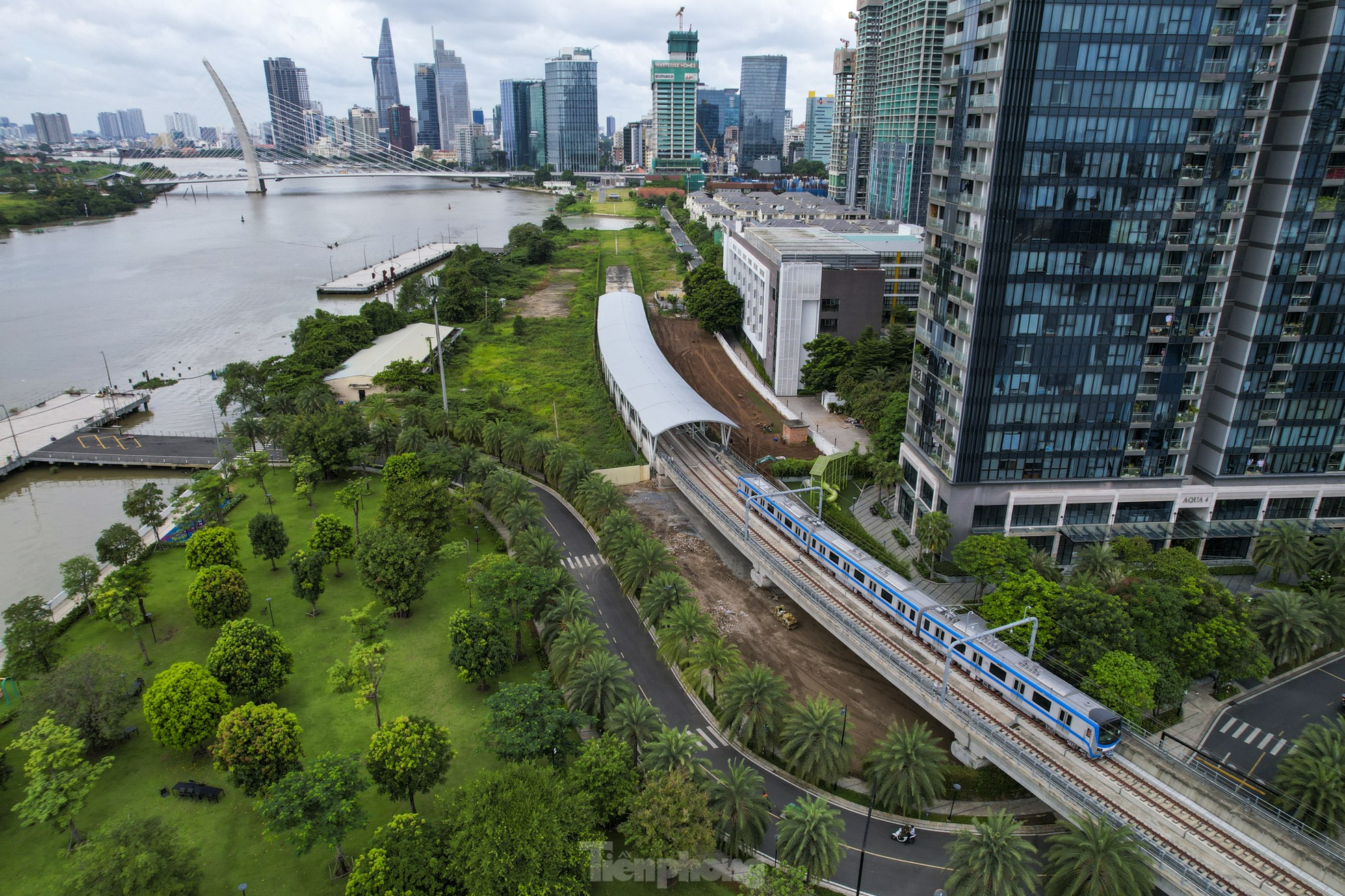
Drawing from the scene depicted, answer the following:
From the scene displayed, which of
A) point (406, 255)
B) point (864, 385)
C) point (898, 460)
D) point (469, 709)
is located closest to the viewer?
point (469, 709)

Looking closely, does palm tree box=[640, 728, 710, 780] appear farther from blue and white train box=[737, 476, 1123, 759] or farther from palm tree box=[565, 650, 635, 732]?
blue and white train box=[737, 476, 1123, 759]

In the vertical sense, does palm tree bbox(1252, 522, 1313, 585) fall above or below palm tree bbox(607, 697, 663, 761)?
above

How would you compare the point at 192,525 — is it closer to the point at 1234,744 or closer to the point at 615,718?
the point at 615,718

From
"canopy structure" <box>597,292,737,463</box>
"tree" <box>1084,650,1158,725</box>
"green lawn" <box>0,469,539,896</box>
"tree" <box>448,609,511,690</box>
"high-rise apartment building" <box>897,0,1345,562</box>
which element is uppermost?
"high-rise apartment building" <box>897,0,1345,562</box>

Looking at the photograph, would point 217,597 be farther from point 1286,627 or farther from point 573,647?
point 1286,627

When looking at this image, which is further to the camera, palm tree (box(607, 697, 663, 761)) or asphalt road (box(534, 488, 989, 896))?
palm tree (box(607, 697, 663, 761))

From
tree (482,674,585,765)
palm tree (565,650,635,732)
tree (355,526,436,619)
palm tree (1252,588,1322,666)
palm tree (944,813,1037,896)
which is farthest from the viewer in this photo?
tree (355,526,436,619)

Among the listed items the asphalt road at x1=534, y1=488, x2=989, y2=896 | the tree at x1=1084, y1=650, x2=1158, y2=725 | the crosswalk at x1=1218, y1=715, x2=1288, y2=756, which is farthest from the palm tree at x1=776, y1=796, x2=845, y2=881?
the crosswalk at x1=1218, y1=715, x2=1288, y2=756

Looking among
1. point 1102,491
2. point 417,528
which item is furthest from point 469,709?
point 1102,491
